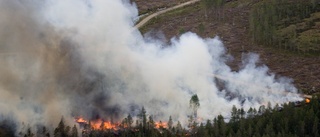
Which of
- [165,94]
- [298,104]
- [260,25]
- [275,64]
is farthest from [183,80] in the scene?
[260,25]

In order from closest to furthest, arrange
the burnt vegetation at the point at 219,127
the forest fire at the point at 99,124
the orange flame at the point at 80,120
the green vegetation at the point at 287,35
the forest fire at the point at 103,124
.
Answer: the burnt vegetation at the point at 219,127
the forest fire at the point at 103,124
the forest fire at the point at 99,124
the orange flame at the point at 80,120
the green vegetation at the point at 287,35

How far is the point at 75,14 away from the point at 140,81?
2454cm

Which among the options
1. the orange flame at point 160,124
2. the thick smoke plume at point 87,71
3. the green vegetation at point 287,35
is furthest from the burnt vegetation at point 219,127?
the green vegetation at point 287,35

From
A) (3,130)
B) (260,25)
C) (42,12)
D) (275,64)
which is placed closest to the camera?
(3,130)

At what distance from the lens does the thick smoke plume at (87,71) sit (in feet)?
392

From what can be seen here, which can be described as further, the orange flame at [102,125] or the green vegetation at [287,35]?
the green vegetation at [287,35]

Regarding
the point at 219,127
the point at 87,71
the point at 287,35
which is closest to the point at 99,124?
the point at 87,71

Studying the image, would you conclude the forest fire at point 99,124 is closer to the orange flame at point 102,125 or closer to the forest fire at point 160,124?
the orange flame at point 102,125

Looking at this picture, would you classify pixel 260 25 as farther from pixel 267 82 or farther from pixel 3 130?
pixel 3 130

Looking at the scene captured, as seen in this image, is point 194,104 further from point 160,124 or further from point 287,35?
point 287,35

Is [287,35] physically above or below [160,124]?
above

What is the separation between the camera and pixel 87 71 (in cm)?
12731

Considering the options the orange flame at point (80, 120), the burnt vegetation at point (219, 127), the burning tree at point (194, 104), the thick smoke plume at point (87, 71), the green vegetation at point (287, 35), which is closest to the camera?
the burnt vegetation at point (219, 127)

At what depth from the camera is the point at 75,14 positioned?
125 metres
